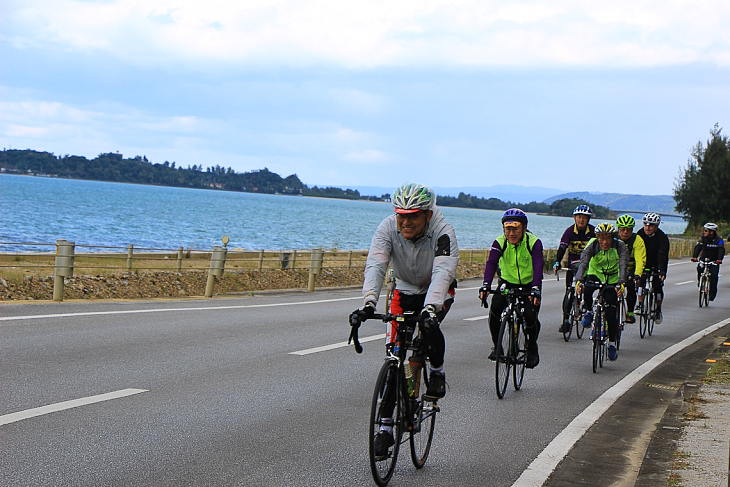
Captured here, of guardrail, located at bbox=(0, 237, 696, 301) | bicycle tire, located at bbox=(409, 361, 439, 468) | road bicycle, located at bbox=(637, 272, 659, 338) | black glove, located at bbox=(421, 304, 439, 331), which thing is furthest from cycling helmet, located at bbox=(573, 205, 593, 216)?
guardrail, located at bbox=(0, 237, 696, 301)

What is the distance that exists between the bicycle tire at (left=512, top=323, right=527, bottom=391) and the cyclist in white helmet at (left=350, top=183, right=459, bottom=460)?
9.78 ft

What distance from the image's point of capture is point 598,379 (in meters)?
9.45

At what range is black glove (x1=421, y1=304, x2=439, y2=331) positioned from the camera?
468cm

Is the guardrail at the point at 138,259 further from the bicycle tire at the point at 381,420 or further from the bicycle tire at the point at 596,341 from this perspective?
the bicycle tire at the point at 381,420

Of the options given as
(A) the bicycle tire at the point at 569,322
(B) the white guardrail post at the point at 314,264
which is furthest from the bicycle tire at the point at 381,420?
(B) the white guardrail post at the point at 314,264

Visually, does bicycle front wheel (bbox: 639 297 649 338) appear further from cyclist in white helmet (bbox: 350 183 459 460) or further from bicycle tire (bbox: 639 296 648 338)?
cyclist in white helmet (bbox: 350 183 459 460)

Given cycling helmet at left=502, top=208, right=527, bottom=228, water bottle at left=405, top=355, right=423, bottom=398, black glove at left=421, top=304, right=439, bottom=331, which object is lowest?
water bottle at left=405, top=355, right=423, bottom=398

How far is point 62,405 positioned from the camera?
255 inches

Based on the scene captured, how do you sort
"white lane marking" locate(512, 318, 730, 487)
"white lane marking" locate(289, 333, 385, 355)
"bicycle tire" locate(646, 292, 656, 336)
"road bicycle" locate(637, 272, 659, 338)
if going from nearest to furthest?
"white lane marking" locate(512, 318, 730, 487) < "white lane marking" locate(289, 333, 385, 355) < "road bicycle" locate(637, 272, 659, 338) < "bicycle tire" locate(646, 292, 656, 336)

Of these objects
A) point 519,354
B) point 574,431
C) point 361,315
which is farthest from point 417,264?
point 519,354

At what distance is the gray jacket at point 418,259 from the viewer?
500cm

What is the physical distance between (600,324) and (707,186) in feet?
231

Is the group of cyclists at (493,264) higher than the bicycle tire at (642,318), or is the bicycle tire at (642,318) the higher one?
the group of cyclists at (493,264)

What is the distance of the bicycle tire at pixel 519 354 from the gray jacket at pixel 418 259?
124 inches
